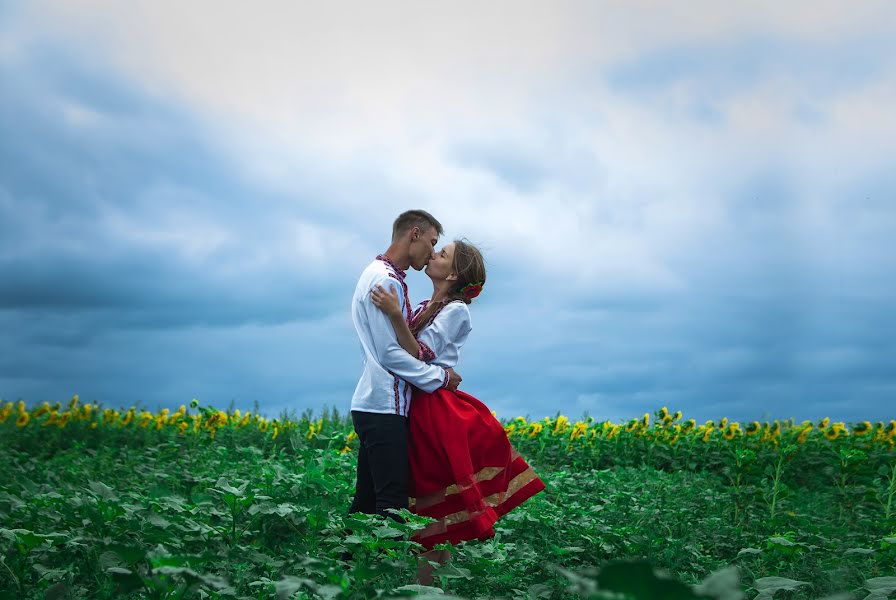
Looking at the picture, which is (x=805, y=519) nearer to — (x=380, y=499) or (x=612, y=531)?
(x=612, y=531)

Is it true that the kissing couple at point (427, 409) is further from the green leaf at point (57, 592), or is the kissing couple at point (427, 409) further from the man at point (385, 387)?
the green leaf at point (57, 592)

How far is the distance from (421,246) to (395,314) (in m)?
0.45

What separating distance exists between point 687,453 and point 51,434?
7.66 meters

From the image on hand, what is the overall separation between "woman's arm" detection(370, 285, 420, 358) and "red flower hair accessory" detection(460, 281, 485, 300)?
377mm

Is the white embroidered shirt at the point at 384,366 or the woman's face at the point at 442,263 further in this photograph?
the woman's face at the point at 442,263

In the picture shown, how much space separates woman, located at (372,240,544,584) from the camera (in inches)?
154

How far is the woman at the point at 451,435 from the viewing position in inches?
154

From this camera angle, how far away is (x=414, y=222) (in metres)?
4.14

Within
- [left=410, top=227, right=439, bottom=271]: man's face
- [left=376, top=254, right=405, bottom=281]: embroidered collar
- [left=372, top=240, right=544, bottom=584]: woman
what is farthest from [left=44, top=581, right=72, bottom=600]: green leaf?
[left=410, top=227, right=439, bottom=271]: man's face

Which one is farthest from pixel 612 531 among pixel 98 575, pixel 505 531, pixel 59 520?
pixel 59 520

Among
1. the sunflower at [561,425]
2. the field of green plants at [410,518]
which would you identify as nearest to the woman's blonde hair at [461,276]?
the field of green plants at [410,518]

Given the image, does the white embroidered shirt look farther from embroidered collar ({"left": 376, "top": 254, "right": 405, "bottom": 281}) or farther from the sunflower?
the sunflower

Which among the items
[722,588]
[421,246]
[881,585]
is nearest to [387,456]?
[421,246]

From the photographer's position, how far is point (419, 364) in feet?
12.7
